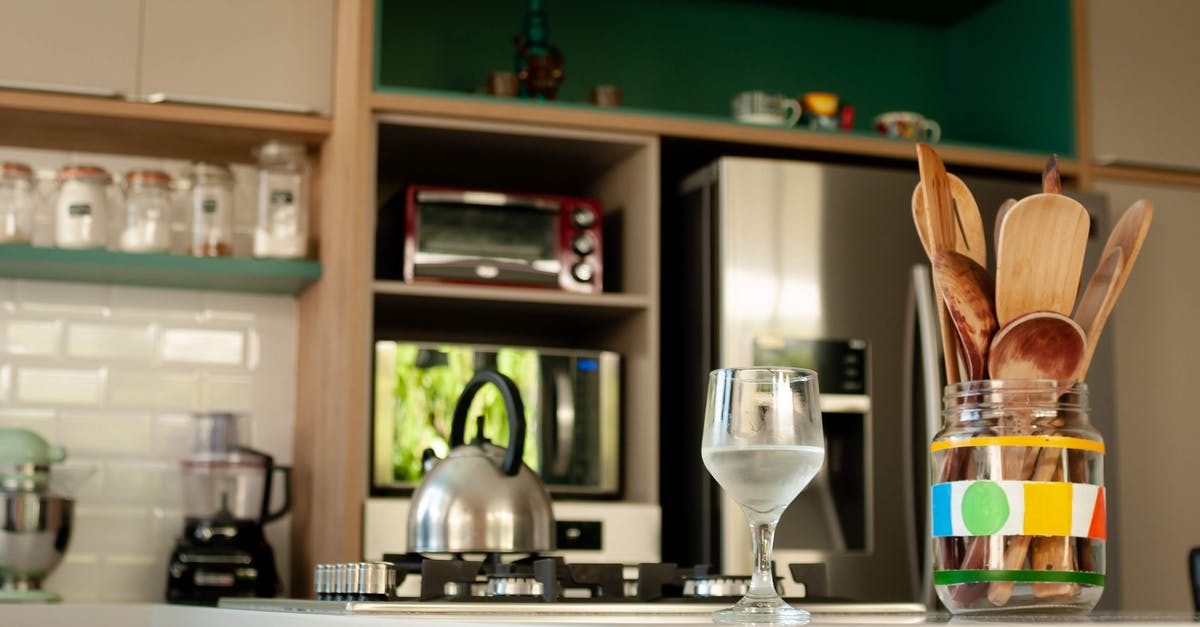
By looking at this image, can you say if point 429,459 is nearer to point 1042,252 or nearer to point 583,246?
point 1042,252

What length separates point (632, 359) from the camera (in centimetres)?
306

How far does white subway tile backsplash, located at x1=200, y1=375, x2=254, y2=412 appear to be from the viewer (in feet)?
10.4

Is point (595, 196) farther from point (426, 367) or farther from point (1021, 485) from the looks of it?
point (1021, 485)

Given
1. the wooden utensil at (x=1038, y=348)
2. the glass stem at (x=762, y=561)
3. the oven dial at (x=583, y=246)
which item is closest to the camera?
the glass stem at (x=762, y=561)

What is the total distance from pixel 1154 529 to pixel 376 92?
1.87 metres

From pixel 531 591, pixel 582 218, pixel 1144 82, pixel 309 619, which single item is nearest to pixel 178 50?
pixel 582 218

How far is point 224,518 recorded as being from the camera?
289 centimetres

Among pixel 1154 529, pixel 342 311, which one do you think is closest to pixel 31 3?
pixel 342 311

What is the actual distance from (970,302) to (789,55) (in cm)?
263

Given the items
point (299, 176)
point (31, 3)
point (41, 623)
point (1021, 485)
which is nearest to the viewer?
point (1021, 485)

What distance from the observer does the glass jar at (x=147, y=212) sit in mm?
2922

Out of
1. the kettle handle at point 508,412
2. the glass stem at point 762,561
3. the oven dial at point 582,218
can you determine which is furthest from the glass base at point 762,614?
the oven dial at point 582,218

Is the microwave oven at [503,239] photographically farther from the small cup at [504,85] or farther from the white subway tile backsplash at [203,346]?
the white subway tile backsplash at [203,346]

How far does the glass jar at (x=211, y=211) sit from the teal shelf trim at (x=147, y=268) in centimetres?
6
